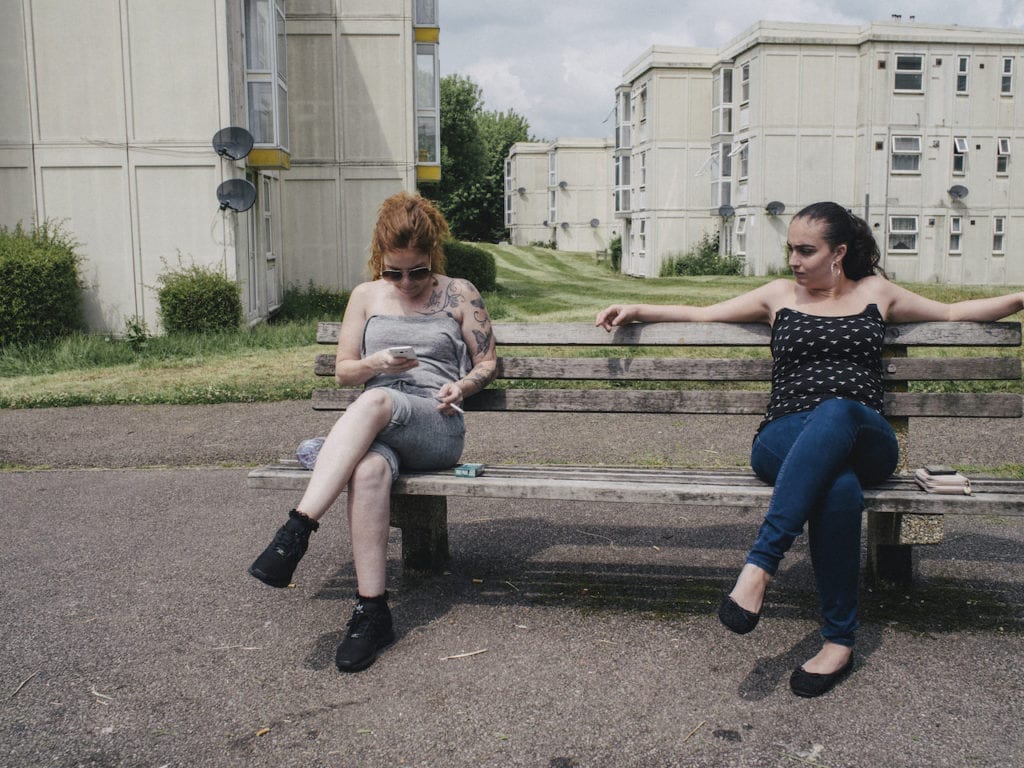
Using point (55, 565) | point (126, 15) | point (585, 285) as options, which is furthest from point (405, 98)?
point (55, 565)

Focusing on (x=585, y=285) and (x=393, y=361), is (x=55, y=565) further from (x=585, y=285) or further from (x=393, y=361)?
(x=585, y=285)

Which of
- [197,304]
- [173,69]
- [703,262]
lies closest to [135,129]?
[173,69]

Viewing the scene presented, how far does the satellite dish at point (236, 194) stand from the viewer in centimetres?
1697

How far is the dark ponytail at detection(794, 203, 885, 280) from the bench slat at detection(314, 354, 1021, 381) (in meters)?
0.45

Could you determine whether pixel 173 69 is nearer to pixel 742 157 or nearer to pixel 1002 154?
pixel 742 157

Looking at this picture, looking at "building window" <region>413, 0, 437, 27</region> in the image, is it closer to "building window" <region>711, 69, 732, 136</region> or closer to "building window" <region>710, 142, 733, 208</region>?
"building window" <region>711, 69, 732, 136</region>

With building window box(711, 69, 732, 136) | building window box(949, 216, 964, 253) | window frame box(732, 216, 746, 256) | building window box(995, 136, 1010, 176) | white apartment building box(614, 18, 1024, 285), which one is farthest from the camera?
building window box(711, 69, 732, 136)

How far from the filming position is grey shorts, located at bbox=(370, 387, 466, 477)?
410 centimetres

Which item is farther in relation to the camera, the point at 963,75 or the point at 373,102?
the point at 963,75

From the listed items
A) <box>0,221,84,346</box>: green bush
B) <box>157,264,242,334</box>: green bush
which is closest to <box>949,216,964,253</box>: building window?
<box>157,264,242,334</box>: green bush

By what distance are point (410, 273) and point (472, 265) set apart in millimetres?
24444

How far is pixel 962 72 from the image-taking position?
136 ft

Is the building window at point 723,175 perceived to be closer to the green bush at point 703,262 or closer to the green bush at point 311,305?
the green bush at point 703,262

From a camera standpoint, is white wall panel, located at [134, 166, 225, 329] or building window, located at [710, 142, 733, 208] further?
building window, located at [710, 142, 733, 208]
